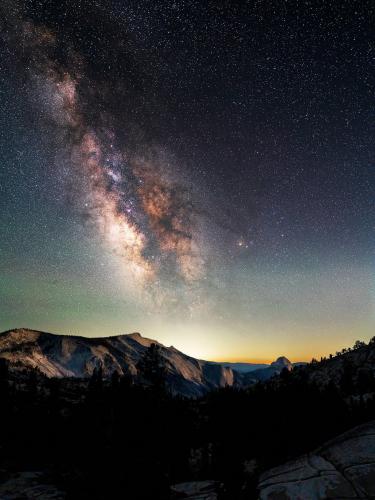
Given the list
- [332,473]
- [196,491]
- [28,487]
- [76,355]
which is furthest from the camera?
[76,355]

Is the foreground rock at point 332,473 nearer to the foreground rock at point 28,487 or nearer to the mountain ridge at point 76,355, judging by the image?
the foreground rock at point 28,487

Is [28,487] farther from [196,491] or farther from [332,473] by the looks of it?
[332,473]

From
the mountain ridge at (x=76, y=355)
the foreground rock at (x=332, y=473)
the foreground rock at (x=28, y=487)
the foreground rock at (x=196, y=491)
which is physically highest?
the mountain ridge at (x=76, y=355)

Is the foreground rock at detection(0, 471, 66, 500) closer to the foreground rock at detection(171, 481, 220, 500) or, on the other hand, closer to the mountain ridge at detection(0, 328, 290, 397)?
the foreground rock at detection(171, 481, 220, 500)

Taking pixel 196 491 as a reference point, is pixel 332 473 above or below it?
above

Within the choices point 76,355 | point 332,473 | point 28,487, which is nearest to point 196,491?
point 332,473

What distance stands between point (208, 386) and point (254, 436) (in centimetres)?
19416

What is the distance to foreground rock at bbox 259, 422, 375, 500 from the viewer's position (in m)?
10.2

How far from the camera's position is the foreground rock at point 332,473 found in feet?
33.4

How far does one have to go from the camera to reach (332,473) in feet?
37.5

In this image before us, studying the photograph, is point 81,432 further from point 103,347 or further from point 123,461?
A: point 103,347

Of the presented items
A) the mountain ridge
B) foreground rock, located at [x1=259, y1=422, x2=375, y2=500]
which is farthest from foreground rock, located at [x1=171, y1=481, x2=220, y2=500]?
the mountain ridge

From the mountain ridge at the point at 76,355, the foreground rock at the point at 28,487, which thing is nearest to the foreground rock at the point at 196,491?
the foreground rock at the point at 28,487

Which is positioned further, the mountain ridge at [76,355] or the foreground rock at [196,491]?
the mountain ridge at [76,355]
